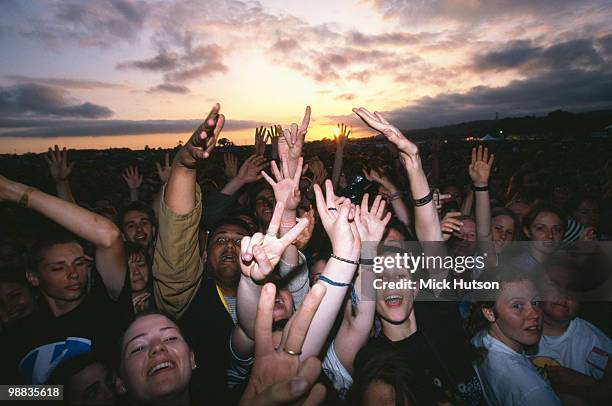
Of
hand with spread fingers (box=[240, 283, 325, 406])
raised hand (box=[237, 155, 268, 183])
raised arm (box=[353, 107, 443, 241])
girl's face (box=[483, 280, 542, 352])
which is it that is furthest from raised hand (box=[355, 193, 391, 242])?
raised hand (box=[237, 155, 268, 183])

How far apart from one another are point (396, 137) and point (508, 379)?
68.6 inches

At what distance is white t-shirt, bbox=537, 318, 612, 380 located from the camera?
2459mm

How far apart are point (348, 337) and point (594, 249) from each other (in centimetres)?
311

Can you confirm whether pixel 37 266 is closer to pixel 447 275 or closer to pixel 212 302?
pixel 212 302

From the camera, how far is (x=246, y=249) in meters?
1.65

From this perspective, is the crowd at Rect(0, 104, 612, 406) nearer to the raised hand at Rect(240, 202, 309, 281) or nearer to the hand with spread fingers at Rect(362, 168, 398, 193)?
the raised hand at Rect(240, 202, 309, 281)

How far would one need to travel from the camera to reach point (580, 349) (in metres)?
2.53

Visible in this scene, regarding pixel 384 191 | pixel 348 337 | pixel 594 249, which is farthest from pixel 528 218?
pixel 348 337

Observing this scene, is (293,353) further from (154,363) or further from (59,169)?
(59,169)

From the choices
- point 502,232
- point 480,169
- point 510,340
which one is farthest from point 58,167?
point 502,232

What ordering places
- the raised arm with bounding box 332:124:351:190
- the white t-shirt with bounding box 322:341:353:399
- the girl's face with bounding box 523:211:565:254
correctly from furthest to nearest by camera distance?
the raised arm with bounding box 332:124:351:190 < the girl's face with bounding box 523:211:565:254 < the white t-shirt with bounding box 322:341:353:399

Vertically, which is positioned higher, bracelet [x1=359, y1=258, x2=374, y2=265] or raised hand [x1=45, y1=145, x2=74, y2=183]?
raised hand [x1=45, y1=145, x2=74, y2=183]

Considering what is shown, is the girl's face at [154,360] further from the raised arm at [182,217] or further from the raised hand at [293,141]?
the raised hand at [293,141]

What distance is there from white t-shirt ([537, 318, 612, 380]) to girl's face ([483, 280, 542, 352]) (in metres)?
0.35
